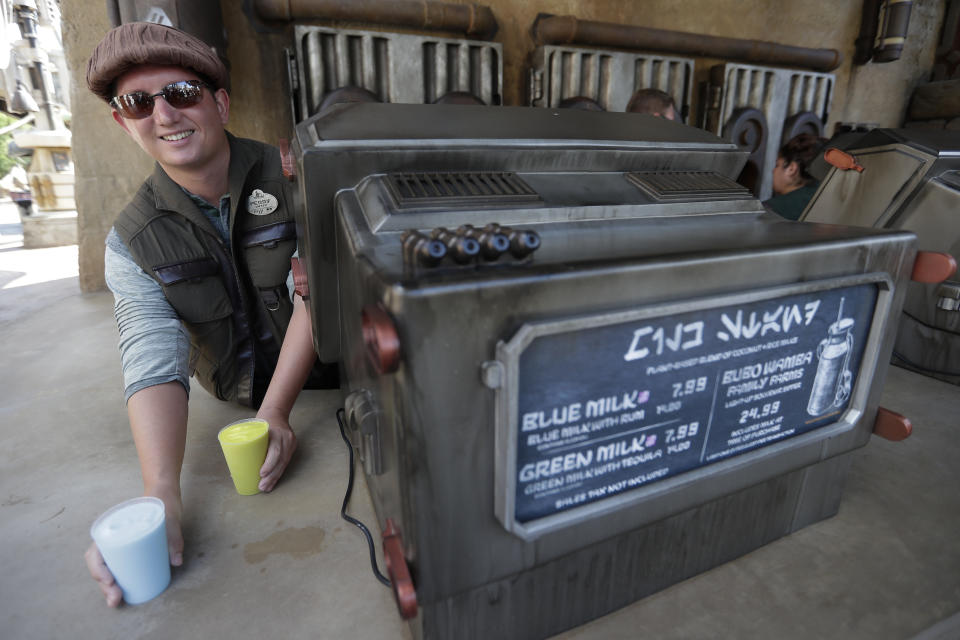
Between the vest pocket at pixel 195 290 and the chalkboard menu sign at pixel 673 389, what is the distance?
3.09 ft

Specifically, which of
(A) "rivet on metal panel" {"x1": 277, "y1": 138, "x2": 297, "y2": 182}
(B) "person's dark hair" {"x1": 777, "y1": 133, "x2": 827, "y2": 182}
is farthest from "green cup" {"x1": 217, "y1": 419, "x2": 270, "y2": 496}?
(B) "person's dark hair" {"x1": 777, "y1": 133, "x2": 827, "y2": 182}

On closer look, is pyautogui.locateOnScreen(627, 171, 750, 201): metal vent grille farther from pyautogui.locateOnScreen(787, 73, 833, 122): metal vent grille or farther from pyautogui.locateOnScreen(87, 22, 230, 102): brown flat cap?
pyautogui.locateOnScreen(787, 73, 833, 122): metal vent grille

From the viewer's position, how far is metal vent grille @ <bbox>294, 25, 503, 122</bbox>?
2.47m

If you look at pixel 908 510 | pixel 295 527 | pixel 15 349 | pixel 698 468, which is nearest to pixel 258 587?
pixel 295 527

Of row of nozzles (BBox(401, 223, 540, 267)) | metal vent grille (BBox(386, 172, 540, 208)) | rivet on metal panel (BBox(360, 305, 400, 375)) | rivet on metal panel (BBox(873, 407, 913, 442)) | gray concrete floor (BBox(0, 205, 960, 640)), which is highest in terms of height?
metal vent grille (BBox(386, 172, 540, 208))

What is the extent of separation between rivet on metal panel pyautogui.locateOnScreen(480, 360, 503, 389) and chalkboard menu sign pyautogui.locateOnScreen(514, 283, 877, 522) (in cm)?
3

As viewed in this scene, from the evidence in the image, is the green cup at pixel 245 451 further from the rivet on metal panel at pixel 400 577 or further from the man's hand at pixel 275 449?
the rivet on metal panel at pixel 400 577

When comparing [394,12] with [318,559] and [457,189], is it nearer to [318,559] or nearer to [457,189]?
[457,189]

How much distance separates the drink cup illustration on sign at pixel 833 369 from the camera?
28.8 inches

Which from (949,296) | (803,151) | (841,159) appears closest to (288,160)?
(841,159)

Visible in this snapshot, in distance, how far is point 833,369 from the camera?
0.75m

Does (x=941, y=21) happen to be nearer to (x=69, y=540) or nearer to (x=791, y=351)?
(x=791, y=351)

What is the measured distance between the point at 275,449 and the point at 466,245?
0.69 m

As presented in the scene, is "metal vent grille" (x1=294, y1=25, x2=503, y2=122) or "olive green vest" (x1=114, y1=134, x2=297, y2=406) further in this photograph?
"metal vent grille" (x1=294, y1=25, x2=503, y2=122)
